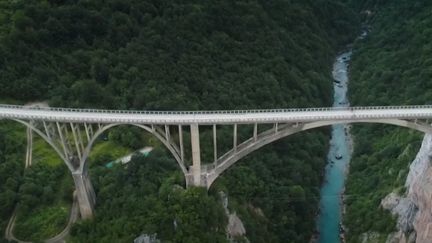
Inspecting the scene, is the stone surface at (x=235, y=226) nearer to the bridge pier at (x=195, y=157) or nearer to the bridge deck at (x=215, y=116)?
the bridge pier at (x=195, y=157)

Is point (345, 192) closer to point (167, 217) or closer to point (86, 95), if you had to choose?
point (167, 217)

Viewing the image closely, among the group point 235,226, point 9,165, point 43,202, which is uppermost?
point 9,165

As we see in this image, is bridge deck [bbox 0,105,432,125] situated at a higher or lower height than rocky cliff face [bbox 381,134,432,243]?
higher

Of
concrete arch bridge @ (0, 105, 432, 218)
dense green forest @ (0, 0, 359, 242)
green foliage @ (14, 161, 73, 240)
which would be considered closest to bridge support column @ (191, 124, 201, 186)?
concrete arch bridge @ (0, 105, 432, 218)

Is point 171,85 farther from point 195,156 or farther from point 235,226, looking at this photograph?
point 235,226

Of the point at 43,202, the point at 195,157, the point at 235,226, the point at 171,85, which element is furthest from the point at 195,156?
the point at 171,85

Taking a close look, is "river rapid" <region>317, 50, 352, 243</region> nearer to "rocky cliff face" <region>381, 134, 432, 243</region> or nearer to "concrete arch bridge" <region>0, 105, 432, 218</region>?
"rocky cliff face" <region>381, 134, 432, 243</region>
